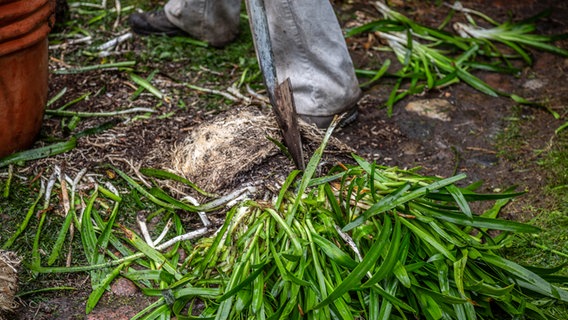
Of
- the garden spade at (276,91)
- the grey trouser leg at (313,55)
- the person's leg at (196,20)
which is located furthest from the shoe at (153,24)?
the garden spade at (276,91)

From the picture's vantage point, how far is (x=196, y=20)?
3654mm

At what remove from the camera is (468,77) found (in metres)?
3.44

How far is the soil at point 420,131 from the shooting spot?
2824mm

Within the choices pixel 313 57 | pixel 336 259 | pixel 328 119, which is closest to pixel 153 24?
pixel 313 57

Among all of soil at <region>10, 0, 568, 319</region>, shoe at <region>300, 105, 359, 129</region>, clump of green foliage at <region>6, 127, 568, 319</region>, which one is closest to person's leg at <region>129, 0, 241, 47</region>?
soil at <region>10, 0, 568, 319</region>

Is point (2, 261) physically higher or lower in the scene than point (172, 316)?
higher

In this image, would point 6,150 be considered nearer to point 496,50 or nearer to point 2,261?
point 2,261

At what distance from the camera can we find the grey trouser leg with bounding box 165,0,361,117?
9.58 feet

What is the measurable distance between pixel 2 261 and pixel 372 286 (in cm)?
118

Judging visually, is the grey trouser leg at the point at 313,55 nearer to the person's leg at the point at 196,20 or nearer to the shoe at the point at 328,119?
the shoe at the point at 328,119

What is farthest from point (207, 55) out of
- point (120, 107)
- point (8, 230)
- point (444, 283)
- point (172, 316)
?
point (444, 283)

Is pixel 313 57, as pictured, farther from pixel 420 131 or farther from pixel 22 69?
pixel 22 69

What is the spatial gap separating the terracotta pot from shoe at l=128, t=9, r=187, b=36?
3.57 feet

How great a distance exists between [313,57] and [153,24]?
3.89 feet
